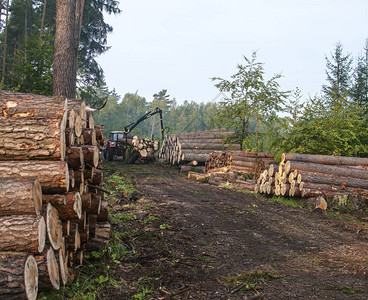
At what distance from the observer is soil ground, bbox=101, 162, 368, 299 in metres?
3.48

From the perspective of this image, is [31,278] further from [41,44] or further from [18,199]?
[41,44]

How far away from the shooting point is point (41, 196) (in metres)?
3.15

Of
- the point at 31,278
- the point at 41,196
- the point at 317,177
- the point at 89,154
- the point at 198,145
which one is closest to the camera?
the point at 31,278

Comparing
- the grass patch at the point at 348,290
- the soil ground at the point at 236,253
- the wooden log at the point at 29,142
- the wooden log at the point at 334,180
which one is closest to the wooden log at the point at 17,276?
the soil ground at the point at 236,253

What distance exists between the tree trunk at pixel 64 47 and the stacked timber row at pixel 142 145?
39.9ft

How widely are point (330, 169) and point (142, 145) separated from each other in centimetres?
1424

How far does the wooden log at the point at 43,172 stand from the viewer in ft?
10.8

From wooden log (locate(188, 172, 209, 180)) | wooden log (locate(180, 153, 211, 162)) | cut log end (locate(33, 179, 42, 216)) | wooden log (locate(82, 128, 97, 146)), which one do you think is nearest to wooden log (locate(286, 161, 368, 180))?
wooden log (locate(188, 172, 209, 180))

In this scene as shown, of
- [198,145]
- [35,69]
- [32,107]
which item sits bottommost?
[198,145]

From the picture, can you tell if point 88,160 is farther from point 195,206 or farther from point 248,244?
point 195,206

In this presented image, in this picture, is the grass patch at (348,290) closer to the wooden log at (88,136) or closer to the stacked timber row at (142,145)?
the wooden log at (88,136)

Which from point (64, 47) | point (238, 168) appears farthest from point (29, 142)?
point (238, 168)

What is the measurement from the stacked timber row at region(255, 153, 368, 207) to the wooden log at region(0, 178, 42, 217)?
8.06 m

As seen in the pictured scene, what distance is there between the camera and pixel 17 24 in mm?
32719
